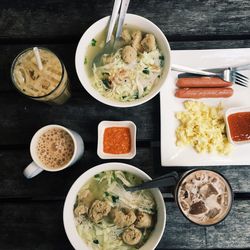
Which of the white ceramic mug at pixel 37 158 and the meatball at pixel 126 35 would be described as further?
the meatball at pixel 126 35

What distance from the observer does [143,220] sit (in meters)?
1.77

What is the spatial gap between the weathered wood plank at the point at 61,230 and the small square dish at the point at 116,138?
307mm

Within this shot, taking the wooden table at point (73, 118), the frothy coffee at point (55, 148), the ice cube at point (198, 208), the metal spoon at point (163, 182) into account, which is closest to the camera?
the metal spoon at point (163, 182)

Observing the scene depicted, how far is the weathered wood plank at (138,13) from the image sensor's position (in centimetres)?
Result: 197

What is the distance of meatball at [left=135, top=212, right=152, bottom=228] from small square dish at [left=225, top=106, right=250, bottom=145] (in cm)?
49

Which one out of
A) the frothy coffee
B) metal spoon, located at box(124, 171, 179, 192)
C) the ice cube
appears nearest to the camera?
metal spoon, located at box(124, 171, 179, 192)

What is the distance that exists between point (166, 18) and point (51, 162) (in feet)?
2.74

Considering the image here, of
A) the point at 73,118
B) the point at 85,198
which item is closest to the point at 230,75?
the point at 73,118

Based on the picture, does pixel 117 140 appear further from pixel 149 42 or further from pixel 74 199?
pixel 149 42

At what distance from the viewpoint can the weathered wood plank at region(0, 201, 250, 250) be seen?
1888mm

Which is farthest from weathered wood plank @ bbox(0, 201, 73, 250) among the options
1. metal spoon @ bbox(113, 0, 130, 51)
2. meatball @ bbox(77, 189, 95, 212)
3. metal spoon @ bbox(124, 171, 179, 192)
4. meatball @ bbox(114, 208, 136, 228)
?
metal spoon @ bbox(113, 0, 130, 51)

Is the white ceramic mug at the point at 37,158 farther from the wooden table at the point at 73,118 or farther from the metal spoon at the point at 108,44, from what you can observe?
the metal spoon at the point at 108,44

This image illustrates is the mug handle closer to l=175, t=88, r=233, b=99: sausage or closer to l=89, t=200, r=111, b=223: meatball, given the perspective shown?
l=89, t=200, r=111, b=223: meatball

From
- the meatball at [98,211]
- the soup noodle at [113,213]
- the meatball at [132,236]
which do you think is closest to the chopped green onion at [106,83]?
the soup noodle at [113,213]
